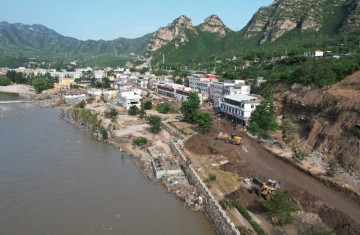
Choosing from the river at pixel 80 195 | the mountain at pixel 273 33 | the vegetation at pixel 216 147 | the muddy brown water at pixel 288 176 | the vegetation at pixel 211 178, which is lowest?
the river at pixel 80 195

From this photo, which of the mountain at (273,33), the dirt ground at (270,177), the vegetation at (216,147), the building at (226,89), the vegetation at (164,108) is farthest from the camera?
the mountain at (273,33)

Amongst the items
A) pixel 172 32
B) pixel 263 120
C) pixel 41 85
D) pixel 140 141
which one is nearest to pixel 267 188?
pixel 263 120

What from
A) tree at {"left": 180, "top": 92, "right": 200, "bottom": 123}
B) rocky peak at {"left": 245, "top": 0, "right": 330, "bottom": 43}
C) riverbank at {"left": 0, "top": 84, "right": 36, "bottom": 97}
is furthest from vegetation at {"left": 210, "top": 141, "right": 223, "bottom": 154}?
rocky peak at {"left": 245, "top": 0, "right": 330, "bottom": 43}

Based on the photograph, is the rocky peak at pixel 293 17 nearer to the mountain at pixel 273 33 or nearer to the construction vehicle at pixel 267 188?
the mountain at pixel 273 33

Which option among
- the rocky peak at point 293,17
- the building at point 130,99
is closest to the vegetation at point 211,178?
the building at point 130,99

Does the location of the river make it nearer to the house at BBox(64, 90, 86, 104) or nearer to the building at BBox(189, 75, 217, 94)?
the house at BBox(64, 90, 86, 104)

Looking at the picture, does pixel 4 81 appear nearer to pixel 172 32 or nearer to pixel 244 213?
pixel 172 32

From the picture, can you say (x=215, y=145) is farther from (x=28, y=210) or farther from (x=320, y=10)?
(x=320, y=10)

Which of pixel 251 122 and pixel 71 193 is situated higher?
pixel 251 122

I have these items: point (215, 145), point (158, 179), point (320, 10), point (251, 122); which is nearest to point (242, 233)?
point (158, 179)
